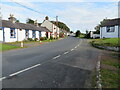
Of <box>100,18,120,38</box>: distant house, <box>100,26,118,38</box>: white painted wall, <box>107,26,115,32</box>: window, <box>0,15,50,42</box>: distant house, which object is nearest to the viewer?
<box>0,15,50,42</box>: distant house

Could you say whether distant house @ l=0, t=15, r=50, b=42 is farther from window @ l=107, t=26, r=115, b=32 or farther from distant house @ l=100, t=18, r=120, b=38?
window @ l=107, t=26, r=115, b=32

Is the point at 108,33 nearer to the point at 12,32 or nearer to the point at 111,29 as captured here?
the point at 111,29

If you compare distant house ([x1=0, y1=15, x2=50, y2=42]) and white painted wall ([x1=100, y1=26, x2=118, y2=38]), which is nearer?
distant house ([x1=0, y1=15, x2=50, y2=42])

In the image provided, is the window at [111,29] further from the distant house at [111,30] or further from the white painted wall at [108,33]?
the white painted wall at [108,33]

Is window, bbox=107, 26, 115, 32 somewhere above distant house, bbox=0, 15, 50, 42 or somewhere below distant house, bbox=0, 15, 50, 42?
above

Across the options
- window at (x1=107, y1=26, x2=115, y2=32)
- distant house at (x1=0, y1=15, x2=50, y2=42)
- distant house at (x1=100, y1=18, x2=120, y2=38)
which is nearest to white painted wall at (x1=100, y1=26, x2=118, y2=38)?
distant house at (x1=100, y1=18, x2=120, y2=38)

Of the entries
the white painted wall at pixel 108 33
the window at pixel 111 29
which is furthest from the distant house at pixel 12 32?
the window at pixel 111 29

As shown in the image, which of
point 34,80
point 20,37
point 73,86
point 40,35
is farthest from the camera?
point 40,35

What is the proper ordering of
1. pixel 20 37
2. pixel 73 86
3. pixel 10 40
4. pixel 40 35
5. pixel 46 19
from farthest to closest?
pixel 46 19 → pixel 40 35 → pixel 20 37 → pixel 10 40 → pixel 73 86

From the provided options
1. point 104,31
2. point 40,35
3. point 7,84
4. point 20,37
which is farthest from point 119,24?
point 7,84

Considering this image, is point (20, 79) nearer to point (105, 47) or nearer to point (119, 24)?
point (105, 47)

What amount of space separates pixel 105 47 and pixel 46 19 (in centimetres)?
4333

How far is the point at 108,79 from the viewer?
5102 millimetres

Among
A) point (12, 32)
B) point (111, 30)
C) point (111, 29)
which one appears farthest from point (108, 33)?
point (12, 32)
